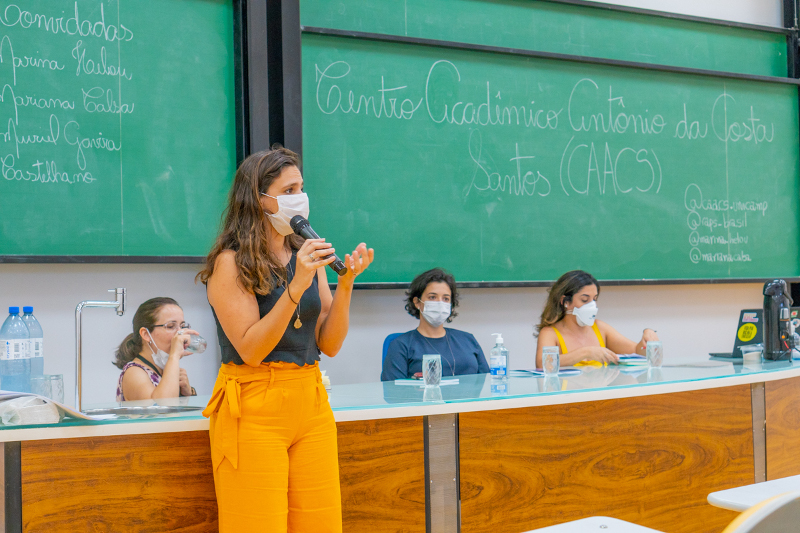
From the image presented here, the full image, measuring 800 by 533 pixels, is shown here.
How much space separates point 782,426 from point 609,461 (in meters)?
0.88

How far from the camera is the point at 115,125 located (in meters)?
3.01

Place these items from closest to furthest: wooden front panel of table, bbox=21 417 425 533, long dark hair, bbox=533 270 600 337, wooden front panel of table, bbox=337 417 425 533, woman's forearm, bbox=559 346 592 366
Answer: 1. wooden front panel of table, bbox=21 417 425 533
2. wooden front panel of table, bbox=337 417 425 533
3. woman's forearm, bbox=559 346 592 366
4. long dark hair, bbox=533 270 600 337

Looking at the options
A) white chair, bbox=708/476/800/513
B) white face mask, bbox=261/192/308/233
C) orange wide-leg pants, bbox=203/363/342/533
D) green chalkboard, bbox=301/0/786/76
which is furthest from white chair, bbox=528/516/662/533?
green chalkboard, bbox=301/0/786/76

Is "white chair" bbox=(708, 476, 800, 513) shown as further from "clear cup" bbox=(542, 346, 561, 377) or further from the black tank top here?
"clear cup" bbox=(542, 346, 561, 377)

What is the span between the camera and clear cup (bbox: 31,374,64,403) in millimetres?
2023

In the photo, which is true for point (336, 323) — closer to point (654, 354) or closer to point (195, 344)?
Answer: point (195, 344)

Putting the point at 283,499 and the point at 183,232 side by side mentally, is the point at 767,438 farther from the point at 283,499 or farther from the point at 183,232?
the point at 183,232

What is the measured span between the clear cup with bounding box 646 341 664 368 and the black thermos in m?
0.52

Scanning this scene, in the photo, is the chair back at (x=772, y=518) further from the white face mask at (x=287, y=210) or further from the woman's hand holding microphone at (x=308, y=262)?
the white face mask at (x=287, y=210)

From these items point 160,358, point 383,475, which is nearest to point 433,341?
point 160,358

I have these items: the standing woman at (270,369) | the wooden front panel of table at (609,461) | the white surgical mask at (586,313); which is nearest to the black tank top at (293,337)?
the standing woman at (270,369)

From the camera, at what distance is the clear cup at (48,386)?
202cm

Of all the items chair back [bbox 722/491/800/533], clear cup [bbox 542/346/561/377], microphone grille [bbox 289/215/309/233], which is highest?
microphone grille [bbox 289/215/309/233]

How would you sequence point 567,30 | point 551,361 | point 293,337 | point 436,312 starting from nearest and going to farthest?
point 293,337, point 551,361, point 436,312, point 567,30
